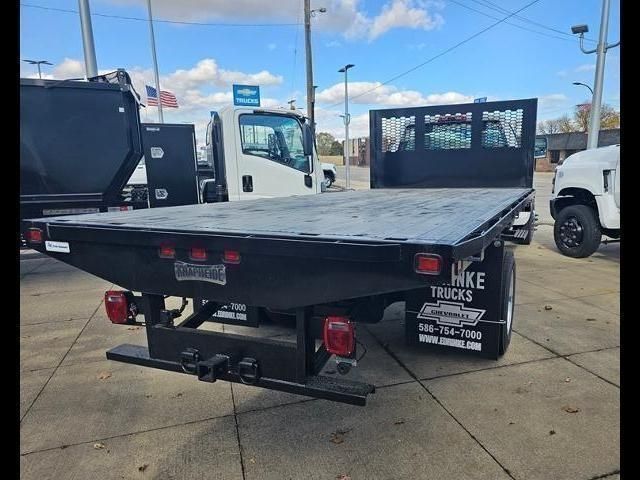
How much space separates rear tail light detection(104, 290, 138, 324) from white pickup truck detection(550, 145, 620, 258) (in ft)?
24.0

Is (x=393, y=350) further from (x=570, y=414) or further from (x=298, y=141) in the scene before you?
(x=298, y=141)

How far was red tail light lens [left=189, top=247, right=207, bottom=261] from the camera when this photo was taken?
232 cm

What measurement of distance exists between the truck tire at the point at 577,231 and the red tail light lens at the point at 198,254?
294 inches

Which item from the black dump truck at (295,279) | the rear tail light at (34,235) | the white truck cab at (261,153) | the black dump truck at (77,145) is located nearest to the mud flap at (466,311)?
the black dump truck at (295,279)

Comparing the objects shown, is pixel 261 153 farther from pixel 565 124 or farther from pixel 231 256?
pixel 565 124

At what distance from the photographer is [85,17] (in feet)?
37.6

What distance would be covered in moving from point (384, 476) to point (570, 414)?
144cm

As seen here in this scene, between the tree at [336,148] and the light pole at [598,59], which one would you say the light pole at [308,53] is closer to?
the light pole at [598,59]

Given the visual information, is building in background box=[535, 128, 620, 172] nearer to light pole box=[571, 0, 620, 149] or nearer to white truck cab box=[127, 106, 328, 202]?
light pole box=[571, 0, 620, 149]

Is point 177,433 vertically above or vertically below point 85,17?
below

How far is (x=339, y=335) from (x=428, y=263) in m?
0.71

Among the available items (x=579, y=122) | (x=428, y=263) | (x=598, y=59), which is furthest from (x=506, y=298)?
(x=579, y=122)

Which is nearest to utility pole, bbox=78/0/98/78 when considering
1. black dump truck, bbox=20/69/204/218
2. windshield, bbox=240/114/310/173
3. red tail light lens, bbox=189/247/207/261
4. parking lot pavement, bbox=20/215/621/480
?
black dump truck, bbox=20/69/204/218
